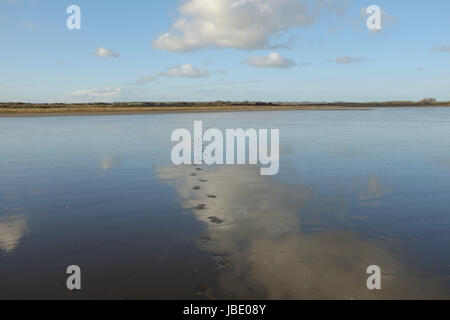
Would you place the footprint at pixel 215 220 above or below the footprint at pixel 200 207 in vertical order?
below

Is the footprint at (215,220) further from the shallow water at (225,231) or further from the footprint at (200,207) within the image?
the footprint at (200,207)

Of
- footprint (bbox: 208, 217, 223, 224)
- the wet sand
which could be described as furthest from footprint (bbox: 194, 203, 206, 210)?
footprint (bbox: 208, 217, 223, 224)

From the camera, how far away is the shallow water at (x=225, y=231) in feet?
19.9

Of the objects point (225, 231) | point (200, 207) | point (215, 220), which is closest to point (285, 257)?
point (225, 231)

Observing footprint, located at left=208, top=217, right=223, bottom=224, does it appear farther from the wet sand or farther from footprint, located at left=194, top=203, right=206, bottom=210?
footprint, located at left=194, top=203, right=206, bottom=210

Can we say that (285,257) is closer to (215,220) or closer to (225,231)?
(225,231)

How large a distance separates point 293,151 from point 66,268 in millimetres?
16556

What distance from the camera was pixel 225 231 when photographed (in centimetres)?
841

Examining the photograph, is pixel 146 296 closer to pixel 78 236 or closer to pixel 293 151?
pixel 78 236

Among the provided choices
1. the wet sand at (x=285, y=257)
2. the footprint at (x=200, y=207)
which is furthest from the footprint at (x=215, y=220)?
the footprint at (x=200, y=207)

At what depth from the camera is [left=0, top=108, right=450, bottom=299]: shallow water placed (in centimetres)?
607

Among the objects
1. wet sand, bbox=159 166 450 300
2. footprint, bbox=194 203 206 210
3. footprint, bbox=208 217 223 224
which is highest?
footprint, bbox=194 203 206 210

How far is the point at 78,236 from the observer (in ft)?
26.6

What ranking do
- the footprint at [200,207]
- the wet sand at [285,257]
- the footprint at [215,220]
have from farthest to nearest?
the footprint at [200,207], the footprint at [215,220], the wet sand at [285,257]
